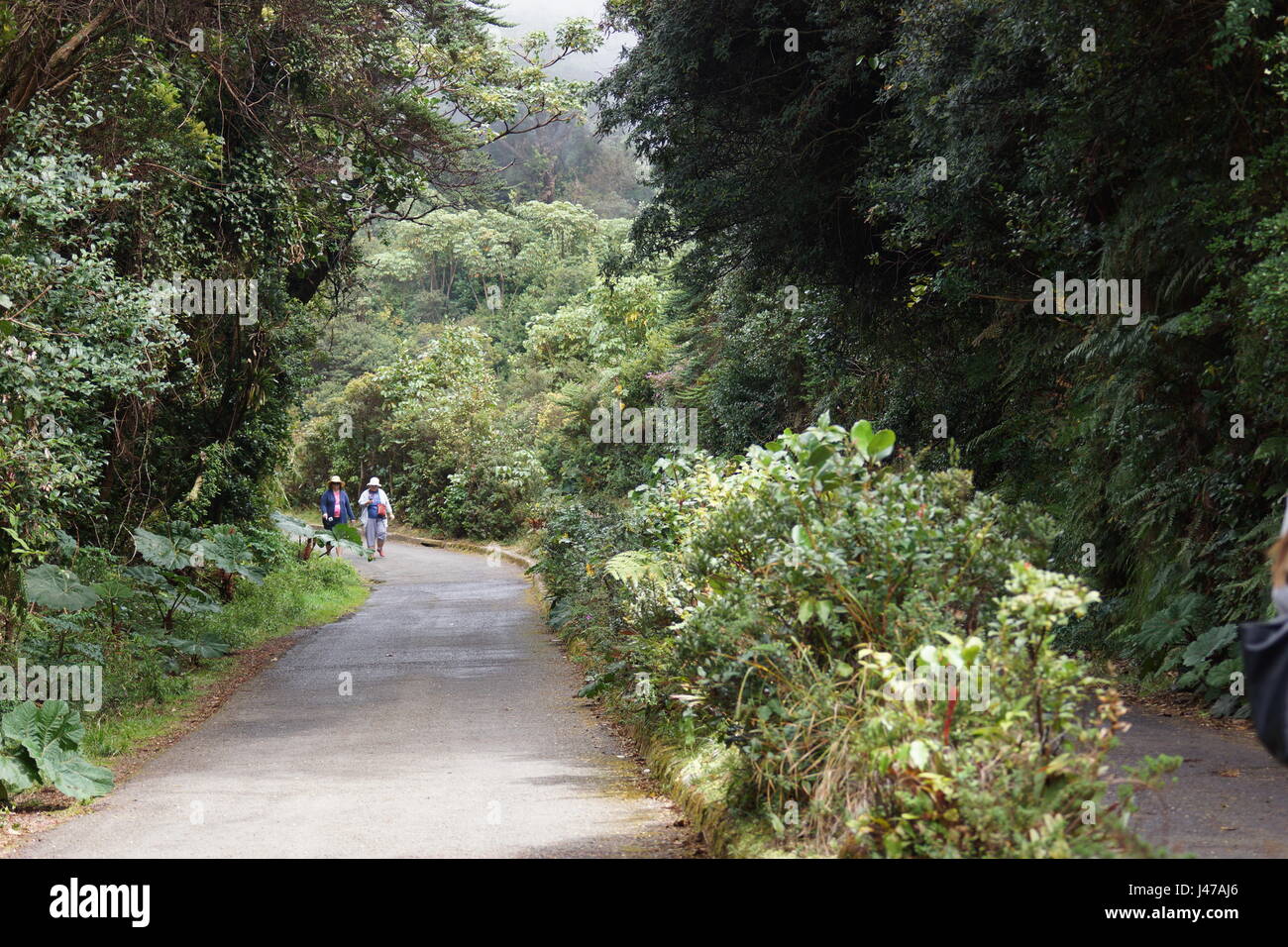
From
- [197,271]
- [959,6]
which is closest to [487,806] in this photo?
[959,6]

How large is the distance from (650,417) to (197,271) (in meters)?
13.8

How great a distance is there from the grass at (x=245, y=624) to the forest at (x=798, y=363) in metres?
0.11

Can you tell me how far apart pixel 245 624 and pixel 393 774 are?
8970 millimetres

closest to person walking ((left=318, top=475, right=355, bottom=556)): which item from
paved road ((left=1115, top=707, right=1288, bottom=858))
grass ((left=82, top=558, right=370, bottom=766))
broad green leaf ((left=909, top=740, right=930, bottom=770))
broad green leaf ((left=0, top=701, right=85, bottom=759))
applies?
grass ((left=82, top=558, right=370, bottom=766))

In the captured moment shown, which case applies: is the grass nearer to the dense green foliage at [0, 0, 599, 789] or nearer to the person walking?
the dense green foliage at [0, 0, 599, 789]

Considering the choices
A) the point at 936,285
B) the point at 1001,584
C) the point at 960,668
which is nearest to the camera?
the point at 960,668

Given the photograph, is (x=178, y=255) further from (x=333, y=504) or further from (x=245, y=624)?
(x=333, y=504)

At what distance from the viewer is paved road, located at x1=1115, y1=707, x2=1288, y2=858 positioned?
5074 mm

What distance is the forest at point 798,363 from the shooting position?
5.32 meters

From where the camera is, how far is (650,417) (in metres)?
26.1

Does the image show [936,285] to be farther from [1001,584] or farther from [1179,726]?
[1001,584]

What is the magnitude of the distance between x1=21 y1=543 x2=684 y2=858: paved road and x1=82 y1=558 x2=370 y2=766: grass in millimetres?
424

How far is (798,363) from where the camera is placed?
19.8m

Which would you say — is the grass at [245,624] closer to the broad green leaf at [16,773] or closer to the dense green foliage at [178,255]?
the dense green foliage at [178,255]
